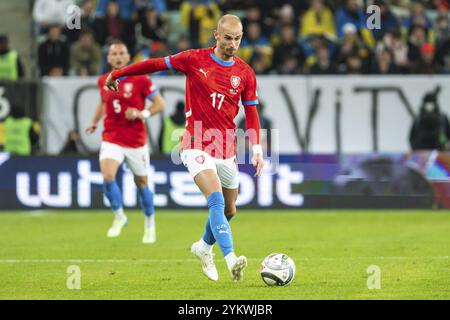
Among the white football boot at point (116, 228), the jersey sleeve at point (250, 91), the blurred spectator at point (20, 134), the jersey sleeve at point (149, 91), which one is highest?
the jersey sleeve at point (250, 91)

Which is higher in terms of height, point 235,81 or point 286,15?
point 286,15

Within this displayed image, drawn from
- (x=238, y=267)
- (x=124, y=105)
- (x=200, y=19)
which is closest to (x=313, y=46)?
(x=200, y=19)

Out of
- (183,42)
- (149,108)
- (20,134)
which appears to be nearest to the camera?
(149,108)

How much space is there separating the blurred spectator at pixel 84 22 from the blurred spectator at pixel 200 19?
6.05 ft

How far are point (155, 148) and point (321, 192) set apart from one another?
9.93 feet

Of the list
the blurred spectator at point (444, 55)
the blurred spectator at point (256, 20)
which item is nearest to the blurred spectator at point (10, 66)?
the blurred spectator at point (256, 20)

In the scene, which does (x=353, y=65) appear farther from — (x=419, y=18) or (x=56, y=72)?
(x=56, y=72)

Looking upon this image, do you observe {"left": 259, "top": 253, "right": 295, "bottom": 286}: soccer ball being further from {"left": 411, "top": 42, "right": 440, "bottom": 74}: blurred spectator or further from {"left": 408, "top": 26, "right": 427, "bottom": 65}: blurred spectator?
{"left": 408, "top": 26, "right": 427, "bottom": 65}: blurred spectator

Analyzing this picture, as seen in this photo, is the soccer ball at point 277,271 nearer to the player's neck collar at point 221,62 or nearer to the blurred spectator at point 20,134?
the player's neck collar at point 221,62

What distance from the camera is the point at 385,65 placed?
2102 centimetres

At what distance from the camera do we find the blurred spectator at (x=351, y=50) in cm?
2130

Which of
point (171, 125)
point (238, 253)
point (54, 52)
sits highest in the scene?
point (54, 52)

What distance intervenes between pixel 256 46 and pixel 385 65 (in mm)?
2497

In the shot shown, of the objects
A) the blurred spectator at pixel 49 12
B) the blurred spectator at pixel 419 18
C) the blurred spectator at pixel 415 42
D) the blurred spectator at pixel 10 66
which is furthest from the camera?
the blurred spectator at pixel 419 18
